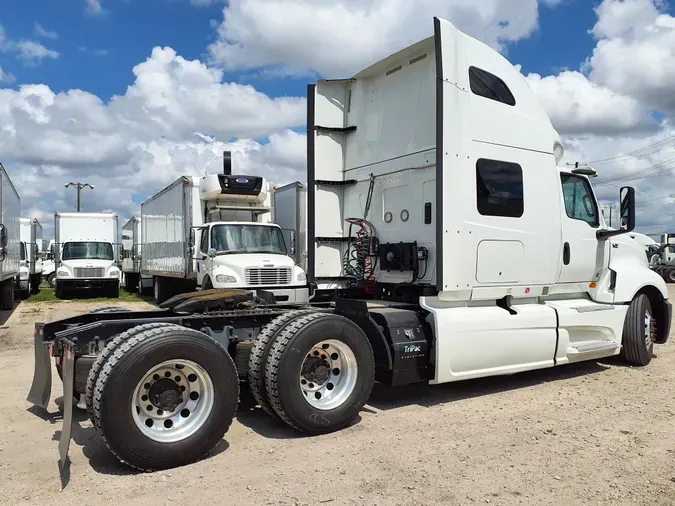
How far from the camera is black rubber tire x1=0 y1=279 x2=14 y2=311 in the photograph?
1627cm

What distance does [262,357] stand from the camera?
516cm

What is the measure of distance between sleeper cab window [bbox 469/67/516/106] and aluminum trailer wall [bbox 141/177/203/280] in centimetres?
953

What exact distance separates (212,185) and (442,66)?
30.5 feet

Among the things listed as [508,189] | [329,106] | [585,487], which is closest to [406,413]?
[585,487]

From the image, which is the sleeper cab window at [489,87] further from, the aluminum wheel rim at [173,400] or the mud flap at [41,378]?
the mud flap at [41,378]

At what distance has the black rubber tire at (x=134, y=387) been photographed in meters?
Result: 4.17

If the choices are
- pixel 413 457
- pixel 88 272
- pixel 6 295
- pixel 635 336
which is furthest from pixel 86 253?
pixel 413 457

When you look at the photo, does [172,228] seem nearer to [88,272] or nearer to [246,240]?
[246,240]

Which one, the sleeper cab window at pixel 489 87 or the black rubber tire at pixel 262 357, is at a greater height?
the sleeper cab window at pixel 489 87

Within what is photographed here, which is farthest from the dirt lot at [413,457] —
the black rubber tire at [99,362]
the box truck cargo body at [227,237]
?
the box truck cargo body at [227,237]

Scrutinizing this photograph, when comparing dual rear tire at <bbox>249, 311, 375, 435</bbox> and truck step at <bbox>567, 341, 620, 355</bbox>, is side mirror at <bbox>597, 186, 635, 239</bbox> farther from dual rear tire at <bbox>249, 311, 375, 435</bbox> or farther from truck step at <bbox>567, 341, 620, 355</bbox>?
dual rear tire at <bbox>249, 311, 375, 435</bbox>

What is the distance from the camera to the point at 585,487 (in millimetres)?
4133

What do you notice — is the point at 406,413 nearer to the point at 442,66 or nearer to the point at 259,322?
the point at 259,322

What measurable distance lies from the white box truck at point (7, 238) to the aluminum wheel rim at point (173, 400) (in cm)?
1006
